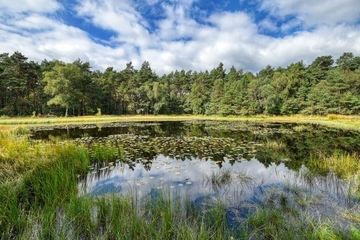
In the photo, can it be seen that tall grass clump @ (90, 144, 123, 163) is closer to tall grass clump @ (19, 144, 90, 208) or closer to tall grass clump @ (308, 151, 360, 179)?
tall grass clump @ (19, 144, 90, 208)

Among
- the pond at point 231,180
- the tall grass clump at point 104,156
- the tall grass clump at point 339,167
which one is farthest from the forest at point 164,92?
the tall grass clump at point 339,167

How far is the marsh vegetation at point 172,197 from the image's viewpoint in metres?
2.61

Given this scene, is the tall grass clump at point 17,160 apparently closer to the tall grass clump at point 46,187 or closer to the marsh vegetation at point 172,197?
the marsh vegetation at point 172,197

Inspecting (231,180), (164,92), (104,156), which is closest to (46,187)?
(104,156)

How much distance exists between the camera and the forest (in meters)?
34.2

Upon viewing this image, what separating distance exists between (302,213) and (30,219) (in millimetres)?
4190

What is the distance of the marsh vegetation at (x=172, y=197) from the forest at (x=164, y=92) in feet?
102

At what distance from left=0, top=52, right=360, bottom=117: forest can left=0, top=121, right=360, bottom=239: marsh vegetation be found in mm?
31020

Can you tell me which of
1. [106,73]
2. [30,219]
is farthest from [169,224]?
[106,73]

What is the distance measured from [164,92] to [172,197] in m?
43.8

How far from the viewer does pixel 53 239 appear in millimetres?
2439

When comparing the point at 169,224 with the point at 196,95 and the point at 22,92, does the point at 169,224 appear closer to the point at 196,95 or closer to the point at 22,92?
the point at 196,95

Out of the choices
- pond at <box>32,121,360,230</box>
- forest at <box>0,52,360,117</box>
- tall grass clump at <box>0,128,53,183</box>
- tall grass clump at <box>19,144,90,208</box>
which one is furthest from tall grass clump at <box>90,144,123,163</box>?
forest at <box>0,52,360,117</box>

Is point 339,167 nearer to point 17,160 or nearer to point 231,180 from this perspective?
point 231,180
